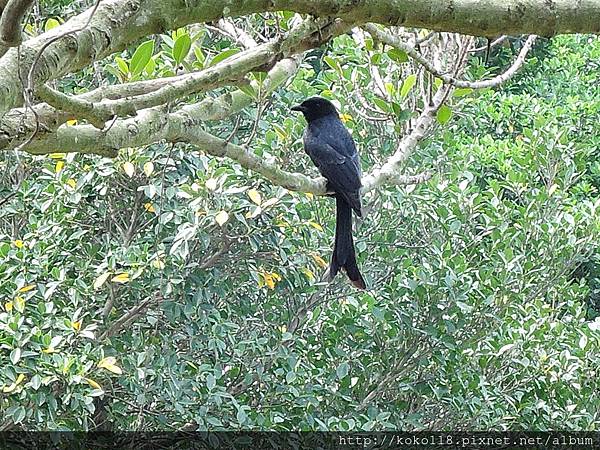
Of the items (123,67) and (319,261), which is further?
(319,261)

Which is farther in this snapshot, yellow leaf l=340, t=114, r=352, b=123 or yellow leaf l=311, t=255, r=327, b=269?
yellow leaf l=340, t=114, r=352, b=123

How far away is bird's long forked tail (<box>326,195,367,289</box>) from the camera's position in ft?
9.71

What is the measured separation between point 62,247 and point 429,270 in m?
1.27

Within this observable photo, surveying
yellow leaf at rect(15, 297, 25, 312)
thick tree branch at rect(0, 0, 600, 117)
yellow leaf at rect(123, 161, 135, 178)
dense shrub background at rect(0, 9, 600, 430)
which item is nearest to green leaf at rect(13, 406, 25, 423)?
dense shrub background at rect(0, 9, 600, 430)

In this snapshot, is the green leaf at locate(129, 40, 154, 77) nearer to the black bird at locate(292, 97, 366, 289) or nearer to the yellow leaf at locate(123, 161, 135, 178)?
the yellow leaf at locate(123, 161, 135, 178)

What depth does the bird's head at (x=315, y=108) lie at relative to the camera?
342 centimetres

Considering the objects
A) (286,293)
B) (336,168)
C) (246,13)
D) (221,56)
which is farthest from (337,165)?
(246,13)

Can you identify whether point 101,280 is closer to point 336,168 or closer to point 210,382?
point 210,382

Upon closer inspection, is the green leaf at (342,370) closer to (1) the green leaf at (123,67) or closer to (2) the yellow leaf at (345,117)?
(2) the yellow leaf at (345,117)

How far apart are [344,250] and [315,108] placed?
2.29ft

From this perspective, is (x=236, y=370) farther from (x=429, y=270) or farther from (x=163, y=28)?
(x=163, y=28)

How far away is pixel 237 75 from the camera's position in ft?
5.11

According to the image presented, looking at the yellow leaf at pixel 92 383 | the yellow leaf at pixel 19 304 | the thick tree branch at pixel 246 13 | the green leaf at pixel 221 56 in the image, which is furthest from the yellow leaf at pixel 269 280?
the thick tree branch at pixel 246 13

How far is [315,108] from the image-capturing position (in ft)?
11.3
